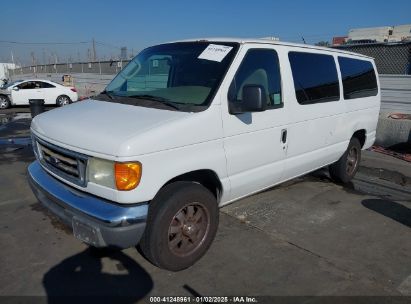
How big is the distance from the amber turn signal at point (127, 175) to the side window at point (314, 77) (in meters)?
2.28

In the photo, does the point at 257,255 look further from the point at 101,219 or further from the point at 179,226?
the point at 101,219

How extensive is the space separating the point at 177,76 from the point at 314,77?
1.84 metres

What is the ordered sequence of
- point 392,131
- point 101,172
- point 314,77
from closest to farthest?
point 101,172
point 314,77
point 392,131

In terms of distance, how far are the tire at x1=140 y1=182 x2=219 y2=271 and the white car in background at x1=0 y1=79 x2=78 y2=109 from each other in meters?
17.1

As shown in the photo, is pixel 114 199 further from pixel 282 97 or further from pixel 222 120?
pixel 282 97

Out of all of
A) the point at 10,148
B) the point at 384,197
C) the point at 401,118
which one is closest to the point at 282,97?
the point at 384,197

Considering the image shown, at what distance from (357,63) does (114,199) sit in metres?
4.56

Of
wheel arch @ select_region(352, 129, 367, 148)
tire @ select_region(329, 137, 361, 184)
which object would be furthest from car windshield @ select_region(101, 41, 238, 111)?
wheel arch @ select_region(352, 129, 367, 148)

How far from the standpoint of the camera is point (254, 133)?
3.84m

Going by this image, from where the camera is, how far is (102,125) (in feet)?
10.4

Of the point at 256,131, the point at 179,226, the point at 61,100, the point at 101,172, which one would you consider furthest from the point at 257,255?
the point at 61,100

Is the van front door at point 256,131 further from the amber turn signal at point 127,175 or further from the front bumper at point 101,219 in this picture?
the front bumper at point 101,219

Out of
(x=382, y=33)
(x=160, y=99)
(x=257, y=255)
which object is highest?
(x=382, y=33)

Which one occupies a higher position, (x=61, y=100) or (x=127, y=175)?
(x=127, y=175)
